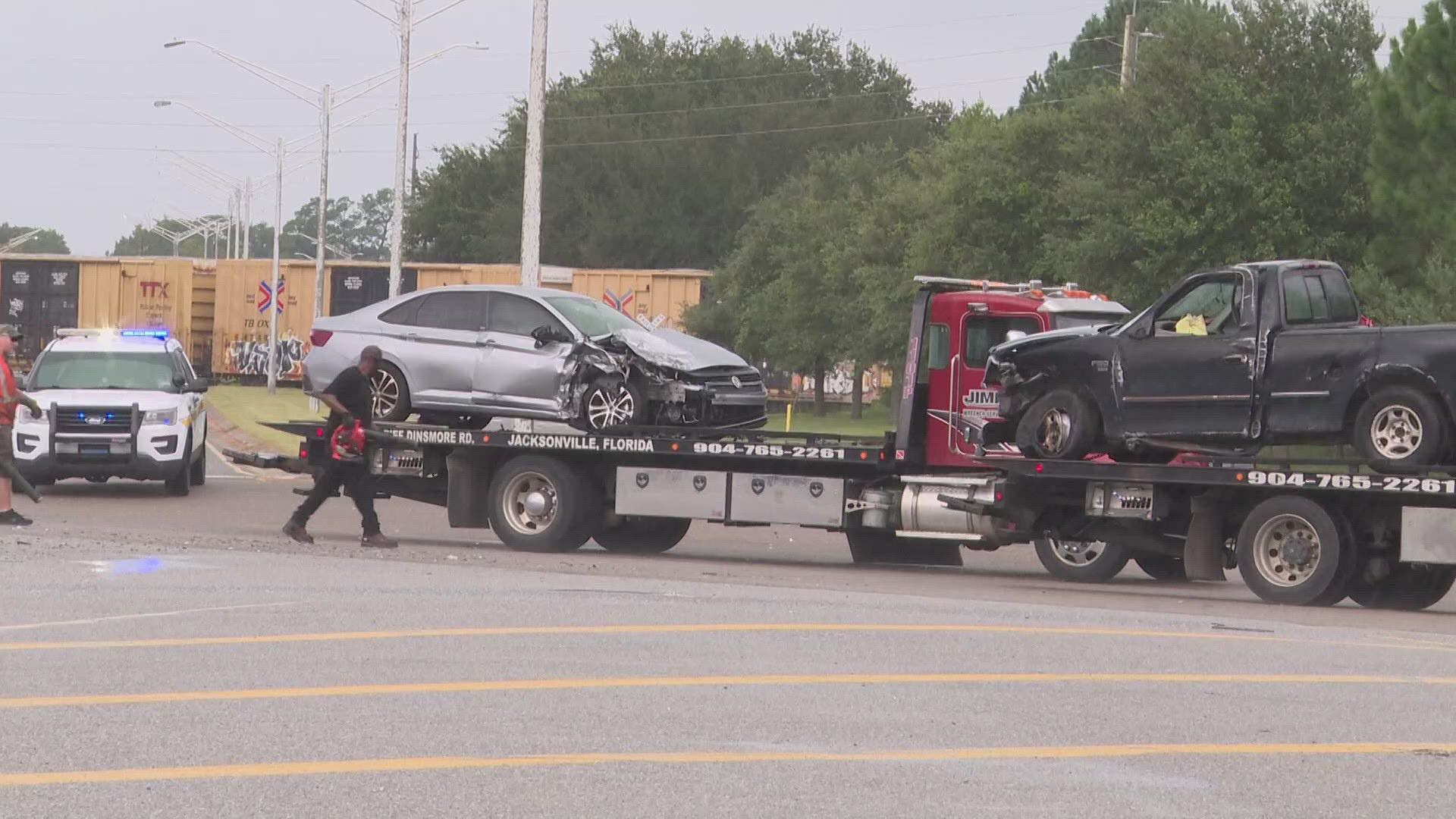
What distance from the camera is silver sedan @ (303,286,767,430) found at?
17875mm

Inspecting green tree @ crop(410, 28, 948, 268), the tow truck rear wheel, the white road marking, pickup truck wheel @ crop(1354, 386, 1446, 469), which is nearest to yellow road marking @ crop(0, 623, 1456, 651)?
the white road marking

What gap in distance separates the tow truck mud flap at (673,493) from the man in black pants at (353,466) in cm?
226

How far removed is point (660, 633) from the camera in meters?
11.5

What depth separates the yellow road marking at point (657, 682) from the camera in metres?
8.84

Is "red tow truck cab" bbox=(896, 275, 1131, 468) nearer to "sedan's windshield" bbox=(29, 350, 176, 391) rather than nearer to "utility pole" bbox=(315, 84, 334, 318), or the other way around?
"sedan's windshield" bbox=(29, 350, 176, 391)

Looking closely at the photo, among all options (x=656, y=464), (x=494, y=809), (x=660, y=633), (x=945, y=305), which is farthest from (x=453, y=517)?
(x=494, y=809)

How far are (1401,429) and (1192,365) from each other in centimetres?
174

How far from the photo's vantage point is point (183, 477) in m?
23.8

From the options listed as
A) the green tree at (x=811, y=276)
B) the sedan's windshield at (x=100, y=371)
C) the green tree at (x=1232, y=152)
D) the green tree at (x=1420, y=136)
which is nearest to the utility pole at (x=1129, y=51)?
the green tree at (x=1232, y=152)

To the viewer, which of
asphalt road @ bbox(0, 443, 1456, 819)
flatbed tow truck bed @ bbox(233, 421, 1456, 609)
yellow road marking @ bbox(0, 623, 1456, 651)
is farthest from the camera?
flatbed tow truck bed @ bbox(233, 421, 1456, 609)

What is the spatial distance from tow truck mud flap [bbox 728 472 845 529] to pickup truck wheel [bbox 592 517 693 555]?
1421 mm

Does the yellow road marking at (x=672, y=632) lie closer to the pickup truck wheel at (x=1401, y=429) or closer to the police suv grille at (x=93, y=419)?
the pickup truck wheel at (x=1401, y=429)

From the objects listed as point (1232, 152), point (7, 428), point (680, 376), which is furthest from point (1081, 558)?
point (1232, 152)

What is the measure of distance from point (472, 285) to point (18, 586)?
6206 millimetres
